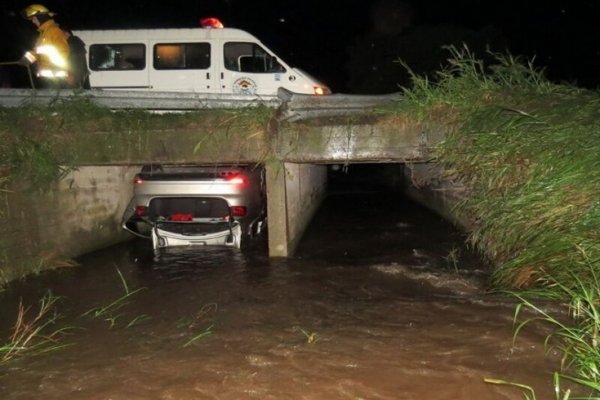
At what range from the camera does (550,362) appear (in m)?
3.35

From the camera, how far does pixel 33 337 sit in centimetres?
453

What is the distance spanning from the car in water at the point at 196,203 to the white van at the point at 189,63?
12.6ft

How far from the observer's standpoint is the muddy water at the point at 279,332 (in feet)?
11.1

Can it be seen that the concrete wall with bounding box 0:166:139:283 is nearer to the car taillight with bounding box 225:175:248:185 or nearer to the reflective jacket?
the reflective jacket

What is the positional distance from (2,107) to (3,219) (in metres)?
1.71

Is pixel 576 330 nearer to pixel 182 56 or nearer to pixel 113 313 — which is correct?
pixel 113 313

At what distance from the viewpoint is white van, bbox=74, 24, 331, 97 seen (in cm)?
1134

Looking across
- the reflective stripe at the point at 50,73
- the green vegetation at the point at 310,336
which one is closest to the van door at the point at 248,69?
the reflective stripe at the point at 50,73

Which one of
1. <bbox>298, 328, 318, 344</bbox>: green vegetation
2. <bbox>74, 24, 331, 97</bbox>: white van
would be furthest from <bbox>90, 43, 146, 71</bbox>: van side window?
<bbox>298, 328, 318, 344</bbox>: green vegetation

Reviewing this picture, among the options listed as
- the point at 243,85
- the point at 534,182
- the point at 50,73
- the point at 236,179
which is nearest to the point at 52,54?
the point at 50,73

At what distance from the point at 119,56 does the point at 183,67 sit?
1.62 m

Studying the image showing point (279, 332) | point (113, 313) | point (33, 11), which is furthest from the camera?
point (33, 11)

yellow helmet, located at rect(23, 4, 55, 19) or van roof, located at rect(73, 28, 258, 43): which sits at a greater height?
van roof, located at rect(73, 28, 258, 43)

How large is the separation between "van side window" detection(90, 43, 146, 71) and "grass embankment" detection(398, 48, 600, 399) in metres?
7.53
